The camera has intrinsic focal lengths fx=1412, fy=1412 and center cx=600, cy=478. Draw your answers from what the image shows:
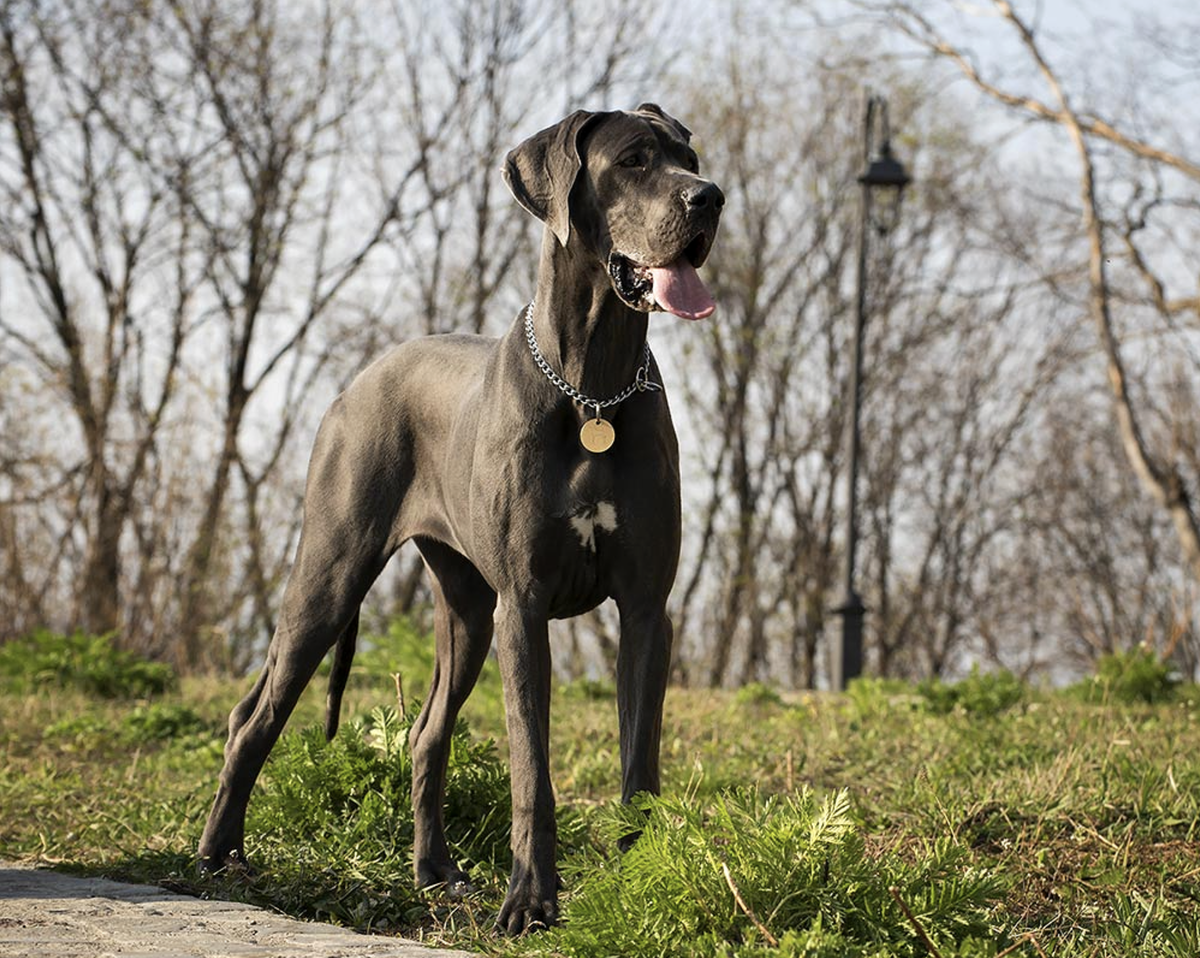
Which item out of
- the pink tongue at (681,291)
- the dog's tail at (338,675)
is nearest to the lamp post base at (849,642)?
the dog's tail at (338,675)

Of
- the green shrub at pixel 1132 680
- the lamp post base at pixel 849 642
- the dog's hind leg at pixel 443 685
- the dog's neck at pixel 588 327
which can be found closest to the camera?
the dog's neck at pixel 588 327

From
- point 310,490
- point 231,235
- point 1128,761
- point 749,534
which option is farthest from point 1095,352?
point 310,490

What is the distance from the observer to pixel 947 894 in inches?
116

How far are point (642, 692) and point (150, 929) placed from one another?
4.43 feet

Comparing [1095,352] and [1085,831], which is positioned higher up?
[1095,352]

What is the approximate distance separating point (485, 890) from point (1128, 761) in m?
2.51

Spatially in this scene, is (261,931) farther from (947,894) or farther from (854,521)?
(854,521)

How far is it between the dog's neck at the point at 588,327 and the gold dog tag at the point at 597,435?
8 centimetres

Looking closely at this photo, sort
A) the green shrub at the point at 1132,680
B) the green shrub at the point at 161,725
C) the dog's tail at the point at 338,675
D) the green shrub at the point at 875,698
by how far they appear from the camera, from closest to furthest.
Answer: the dog's tail at the point at 338,675, the green shrub at the point at 161,725, the green shrub at the point at 875,698, the green shrub at the point at 1132,680


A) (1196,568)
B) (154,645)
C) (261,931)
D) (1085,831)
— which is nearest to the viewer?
(261,931)

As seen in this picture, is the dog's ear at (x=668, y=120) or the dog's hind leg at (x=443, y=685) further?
the dog's hind leg at (x=443, y=685)

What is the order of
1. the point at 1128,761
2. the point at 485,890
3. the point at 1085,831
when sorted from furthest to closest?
the point at 1128,761
the point at 1085,831
the point at 485,890

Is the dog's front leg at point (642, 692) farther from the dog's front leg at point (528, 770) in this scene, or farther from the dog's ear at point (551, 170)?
the dog's ear at point (551, 170)

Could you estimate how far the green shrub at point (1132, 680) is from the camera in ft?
26.5
